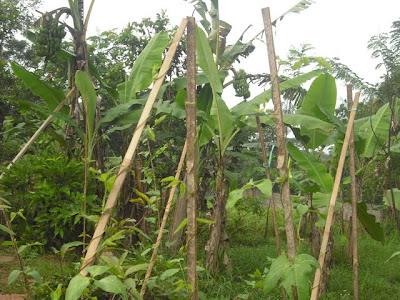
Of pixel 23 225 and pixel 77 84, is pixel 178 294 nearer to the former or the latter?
pixel 77 84

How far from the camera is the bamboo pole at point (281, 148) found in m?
2.04

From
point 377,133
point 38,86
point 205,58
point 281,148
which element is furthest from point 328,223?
point 38,86

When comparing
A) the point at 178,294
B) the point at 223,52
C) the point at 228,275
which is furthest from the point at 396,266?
the point at 178,294

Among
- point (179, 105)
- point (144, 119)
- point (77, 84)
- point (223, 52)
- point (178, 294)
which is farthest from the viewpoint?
point (223, 52)

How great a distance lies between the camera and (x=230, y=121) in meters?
3.16

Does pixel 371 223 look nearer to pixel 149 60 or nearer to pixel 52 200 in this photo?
pixel 149 60

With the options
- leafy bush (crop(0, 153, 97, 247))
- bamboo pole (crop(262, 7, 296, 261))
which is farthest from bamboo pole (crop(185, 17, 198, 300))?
leafy bush (crop(0, 153, 97, 247))

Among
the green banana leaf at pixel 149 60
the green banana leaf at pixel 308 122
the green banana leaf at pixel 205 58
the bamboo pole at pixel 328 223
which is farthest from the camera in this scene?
the green banana leaf at pixel 149 60

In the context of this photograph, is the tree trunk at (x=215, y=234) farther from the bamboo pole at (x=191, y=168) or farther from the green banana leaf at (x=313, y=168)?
the bamboo pole at (x=191, y=168)

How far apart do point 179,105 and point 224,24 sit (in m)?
1.44

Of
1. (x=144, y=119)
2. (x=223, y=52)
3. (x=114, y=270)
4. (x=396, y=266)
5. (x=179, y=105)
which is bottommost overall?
(x=396, y=266)

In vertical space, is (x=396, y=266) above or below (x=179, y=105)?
below

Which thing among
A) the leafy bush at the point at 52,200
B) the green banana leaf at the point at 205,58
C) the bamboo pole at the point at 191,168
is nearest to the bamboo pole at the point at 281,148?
the bamboo pole at the point at 191,168

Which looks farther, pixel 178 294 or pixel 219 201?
pixel 219 201
